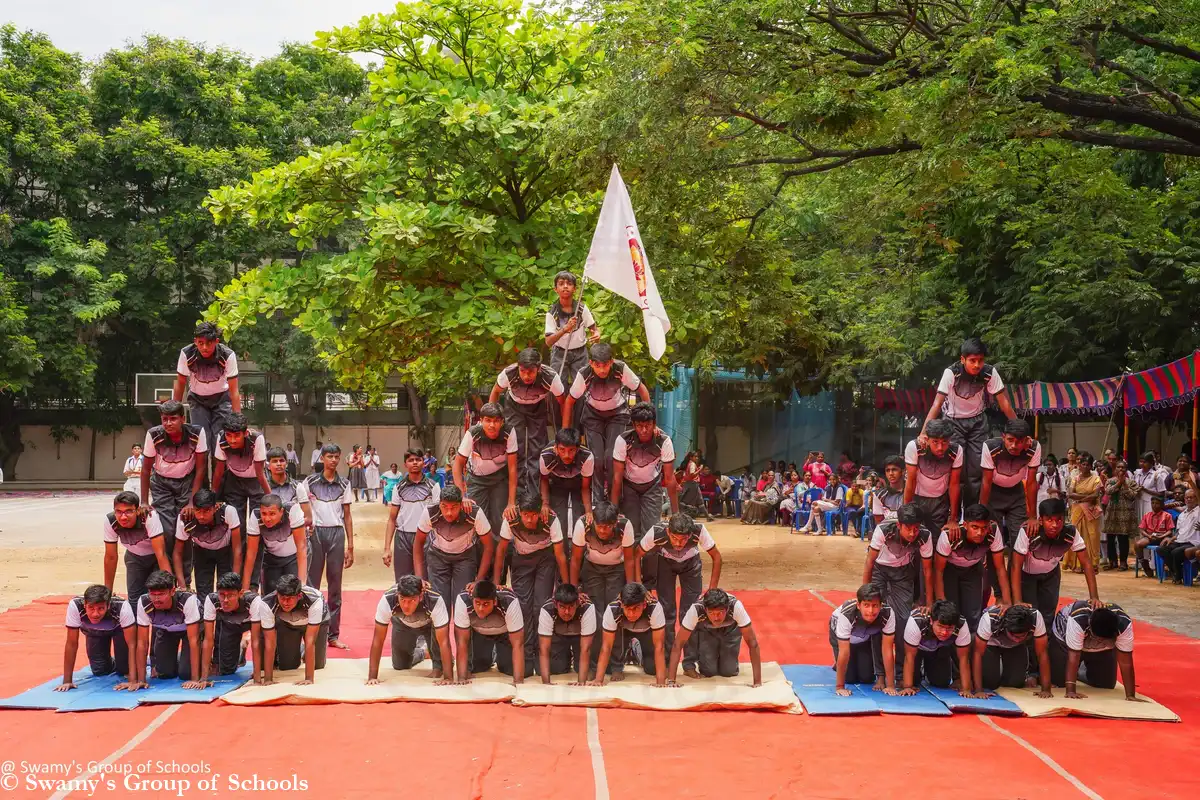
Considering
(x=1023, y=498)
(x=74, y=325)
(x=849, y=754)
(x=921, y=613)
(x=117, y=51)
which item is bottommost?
(x=849, y=754)

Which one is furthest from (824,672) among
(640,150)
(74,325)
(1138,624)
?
(74,325)

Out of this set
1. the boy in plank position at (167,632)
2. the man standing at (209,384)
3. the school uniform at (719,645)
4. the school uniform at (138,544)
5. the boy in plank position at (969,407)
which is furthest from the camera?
the boy in plank position at (969,407)

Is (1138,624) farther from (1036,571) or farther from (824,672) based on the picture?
(824,672)

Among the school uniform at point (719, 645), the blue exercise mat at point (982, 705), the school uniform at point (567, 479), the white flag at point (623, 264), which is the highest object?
the white flag at point (623, 264)

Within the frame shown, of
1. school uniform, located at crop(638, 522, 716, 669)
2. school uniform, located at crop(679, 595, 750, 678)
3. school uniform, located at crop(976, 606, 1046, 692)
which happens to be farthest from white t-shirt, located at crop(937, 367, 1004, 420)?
school uniform, located at crop(679, 595, 750, 678)


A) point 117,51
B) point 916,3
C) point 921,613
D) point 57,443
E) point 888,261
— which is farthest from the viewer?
point 57,443

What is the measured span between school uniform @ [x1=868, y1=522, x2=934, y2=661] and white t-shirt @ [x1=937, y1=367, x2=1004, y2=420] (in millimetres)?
993

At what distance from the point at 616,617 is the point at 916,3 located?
20.2 ft

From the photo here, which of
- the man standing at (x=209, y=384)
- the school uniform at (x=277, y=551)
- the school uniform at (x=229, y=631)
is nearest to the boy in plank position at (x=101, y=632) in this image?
the school uniform at (x=229, y=631)

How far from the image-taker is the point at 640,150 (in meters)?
10.8

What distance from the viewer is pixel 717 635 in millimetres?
8203

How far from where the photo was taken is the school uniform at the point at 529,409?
29.5 ft

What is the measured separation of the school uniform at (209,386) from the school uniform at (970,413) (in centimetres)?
566

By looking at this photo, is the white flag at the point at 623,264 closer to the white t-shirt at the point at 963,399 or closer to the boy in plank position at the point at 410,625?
the white t-shirt at the point at 963,399
